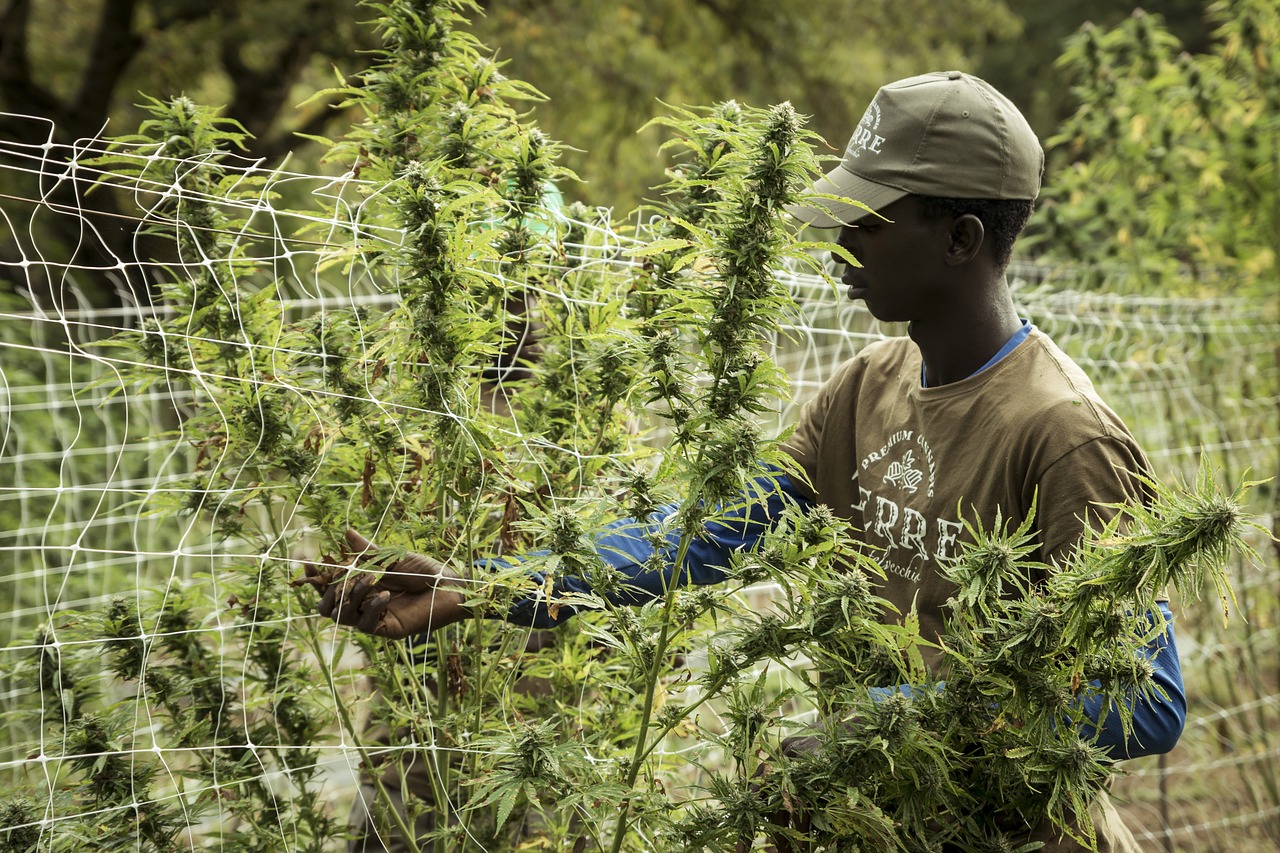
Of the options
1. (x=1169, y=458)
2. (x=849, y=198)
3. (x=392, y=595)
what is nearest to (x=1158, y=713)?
(x=849, y=198)

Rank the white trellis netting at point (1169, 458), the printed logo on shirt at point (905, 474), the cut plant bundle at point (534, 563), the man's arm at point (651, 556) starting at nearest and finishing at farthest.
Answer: the cut plant bundle at point (534, 563), the man's arm at point (651, 556), the printed logo on shirt at point (905, 474), the white trellis netting at point (1169, 458)

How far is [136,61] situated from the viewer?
349 inches

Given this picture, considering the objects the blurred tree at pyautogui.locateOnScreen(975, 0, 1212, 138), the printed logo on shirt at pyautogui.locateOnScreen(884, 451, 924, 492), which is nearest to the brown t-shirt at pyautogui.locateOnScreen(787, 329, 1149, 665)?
the printed logo on shirt at pyautogui.locateOnScreen(884, 451, 924, 492)

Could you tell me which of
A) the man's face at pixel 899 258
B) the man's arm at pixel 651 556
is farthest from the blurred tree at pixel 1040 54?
the man's arm at pixel 651 556

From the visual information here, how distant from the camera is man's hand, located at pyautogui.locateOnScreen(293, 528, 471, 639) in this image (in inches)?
71.5

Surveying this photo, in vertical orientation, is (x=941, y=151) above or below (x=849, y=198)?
above

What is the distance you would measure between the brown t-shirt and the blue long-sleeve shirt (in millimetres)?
157

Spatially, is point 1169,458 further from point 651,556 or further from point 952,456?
point 651,556

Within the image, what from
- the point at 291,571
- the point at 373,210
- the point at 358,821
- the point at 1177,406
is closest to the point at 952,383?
the point at 373,210

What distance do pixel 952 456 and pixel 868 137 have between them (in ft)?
1.92

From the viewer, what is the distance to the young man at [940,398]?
1.80 meters

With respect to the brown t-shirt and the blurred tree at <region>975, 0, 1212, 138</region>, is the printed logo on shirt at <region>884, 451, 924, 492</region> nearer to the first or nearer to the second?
the brown t-shirt

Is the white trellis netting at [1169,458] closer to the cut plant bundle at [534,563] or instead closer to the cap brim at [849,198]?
the cap brim at [849,198]

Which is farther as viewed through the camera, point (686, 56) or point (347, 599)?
point (686, 56)
